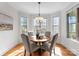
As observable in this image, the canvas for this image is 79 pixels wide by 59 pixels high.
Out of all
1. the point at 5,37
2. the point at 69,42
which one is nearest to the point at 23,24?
the point at 5,37

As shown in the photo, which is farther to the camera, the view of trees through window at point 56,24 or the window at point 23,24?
the window at point 23,24

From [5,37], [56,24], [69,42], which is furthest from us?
[56,24]

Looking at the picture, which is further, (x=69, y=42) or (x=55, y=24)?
(x=55, y=24)

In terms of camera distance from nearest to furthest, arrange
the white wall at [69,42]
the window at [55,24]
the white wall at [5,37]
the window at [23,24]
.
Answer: the white wall at [5,37], the white wall at [69,42], the window at [55,24], the window at [23,24]

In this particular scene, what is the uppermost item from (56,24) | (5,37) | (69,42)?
(56,24)

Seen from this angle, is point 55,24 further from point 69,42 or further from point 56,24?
point 69,42

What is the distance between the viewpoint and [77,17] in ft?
13.6

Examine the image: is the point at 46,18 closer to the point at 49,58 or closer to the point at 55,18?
the point at 55,18

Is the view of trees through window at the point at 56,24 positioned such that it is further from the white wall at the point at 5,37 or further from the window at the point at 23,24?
the white wall at the point at 5,37

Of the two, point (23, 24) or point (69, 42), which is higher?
point (23, 24)

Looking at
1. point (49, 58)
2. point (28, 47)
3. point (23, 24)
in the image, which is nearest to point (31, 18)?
point (23, 24)

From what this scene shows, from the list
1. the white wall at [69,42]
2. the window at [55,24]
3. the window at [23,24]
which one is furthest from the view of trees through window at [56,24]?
the window at [23,24]

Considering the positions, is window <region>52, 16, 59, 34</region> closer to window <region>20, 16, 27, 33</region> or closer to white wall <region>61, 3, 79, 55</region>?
white wall <region>61, 3, 79, 55</region>

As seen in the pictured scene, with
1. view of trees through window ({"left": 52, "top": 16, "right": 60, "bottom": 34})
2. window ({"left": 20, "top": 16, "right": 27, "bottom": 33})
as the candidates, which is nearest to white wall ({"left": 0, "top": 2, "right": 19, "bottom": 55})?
window ({"left": 20, "top": 16, "right": 27, "bottom": 33})
